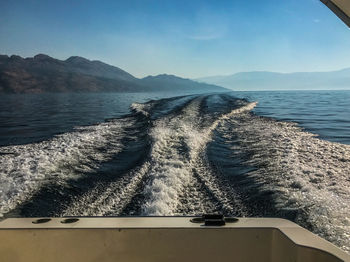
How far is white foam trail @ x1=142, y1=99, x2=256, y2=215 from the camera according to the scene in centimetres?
457

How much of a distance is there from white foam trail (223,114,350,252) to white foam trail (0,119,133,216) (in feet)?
11.4

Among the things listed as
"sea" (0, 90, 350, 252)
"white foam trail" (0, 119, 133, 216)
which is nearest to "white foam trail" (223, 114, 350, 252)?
"sea" (0, 90, 350, 252)

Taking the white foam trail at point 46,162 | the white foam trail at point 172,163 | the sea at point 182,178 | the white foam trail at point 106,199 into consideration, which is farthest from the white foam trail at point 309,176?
the white foam trail at point 46,162

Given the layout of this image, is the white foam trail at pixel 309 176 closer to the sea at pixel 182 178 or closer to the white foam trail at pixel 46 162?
the sea at pixel 182 178

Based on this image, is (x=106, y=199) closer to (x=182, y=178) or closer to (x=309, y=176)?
(x=182, y=178)

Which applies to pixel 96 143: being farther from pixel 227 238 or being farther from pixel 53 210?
pixel 227 238

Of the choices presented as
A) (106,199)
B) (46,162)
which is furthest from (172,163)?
(46,162)

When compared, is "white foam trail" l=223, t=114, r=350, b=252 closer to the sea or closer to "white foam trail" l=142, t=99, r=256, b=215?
the sea

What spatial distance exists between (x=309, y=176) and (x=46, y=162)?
5.04 m

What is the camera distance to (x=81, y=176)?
5.76 meters

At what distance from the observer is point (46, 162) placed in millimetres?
6207

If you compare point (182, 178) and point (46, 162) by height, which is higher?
point (46, 162)

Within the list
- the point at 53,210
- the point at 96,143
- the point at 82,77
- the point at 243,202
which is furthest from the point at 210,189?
the point at 82,77

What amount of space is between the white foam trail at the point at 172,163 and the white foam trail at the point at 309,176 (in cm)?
106
